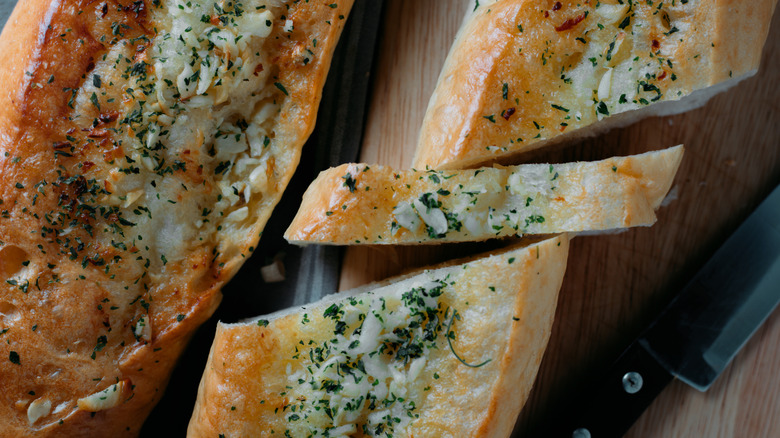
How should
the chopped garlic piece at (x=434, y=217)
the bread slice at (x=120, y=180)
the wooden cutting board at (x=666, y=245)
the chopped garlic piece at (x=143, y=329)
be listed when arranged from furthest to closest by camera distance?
the wooden cutting board at (x=666, y=245)
the chopped garlic piece at (x=143, y=329)
the bread slice at (x=120, y=180)
the chopped garlic piece at (x=434, y=217)

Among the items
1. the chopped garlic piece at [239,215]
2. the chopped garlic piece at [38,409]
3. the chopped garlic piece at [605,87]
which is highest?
the chopped garlic piece at [605,87]

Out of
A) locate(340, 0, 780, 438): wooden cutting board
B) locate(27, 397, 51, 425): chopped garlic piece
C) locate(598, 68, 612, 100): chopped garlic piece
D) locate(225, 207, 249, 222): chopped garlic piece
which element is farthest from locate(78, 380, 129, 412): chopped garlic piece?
locate(598, 68, 612, 100): chopped garlic piece

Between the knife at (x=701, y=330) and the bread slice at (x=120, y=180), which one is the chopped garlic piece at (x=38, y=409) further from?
the knife at (x=701, y=330)

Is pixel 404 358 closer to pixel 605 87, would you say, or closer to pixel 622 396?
pixel 622 396

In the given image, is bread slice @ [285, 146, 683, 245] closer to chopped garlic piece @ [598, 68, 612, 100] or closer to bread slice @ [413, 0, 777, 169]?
bread slice @ [413, 0, 777, 169]

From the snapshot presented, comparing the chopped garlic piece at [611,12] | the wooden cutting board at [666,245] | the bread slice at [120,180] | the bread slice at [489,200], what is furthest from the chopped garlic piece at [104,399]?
the chopped garlic piece at [611,12]

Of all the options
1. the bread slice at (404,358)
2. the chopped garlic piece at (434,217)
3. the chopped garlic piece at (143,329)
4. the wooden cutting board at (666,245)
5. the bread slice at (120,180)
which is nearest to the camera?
the bread slice at (404,358)

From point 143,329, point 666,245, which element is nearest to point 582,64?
point 666,245
